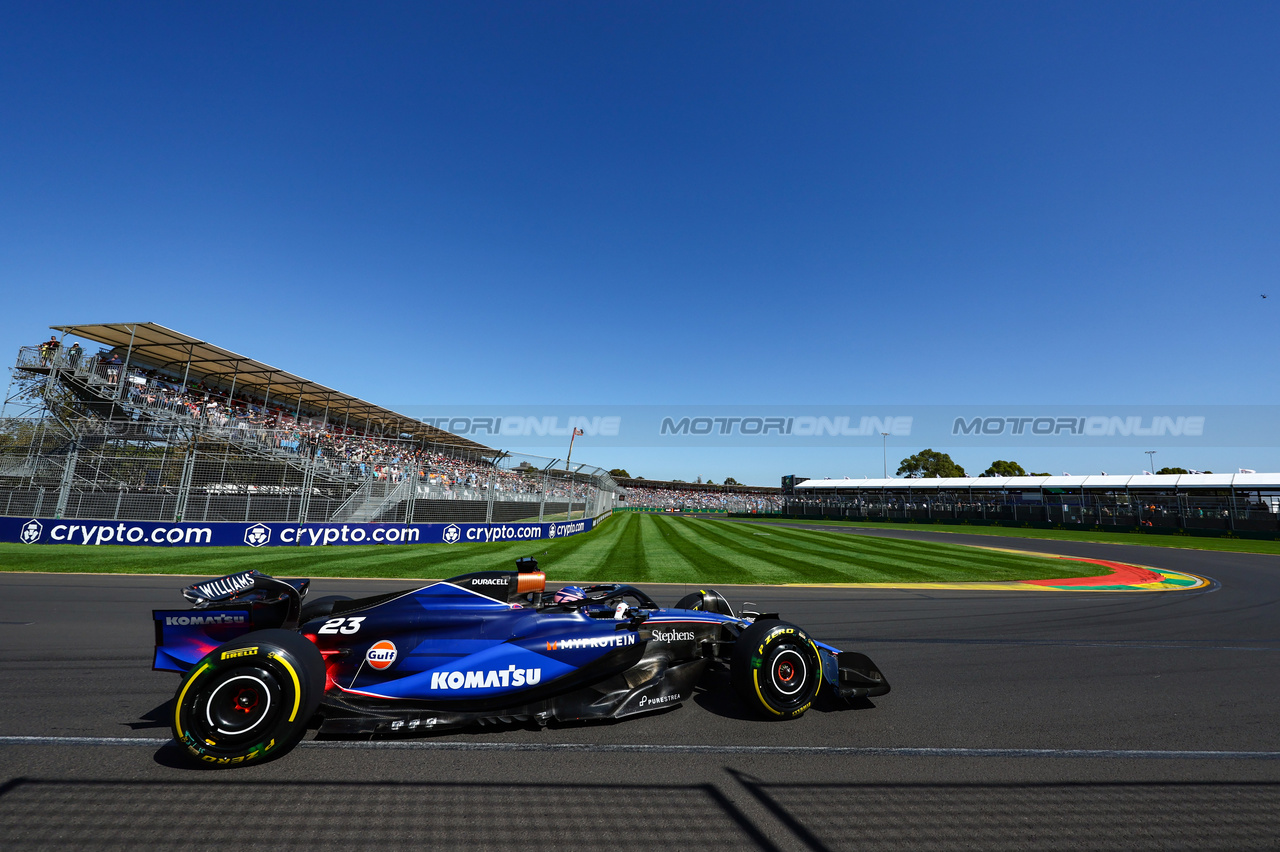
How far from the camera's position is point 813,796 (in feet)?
9.31

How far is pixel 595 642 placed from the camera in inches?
154

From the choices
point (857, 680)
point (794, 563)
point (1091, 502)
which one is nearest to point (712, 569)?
point (794, 563)

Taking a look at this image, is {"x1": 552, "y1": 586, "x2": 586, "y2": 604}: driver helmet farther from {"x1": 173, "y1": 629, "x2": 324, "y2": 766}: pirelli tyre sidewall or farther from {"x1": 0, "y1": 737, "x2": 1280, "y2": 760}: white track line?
{"x1": 173, "y1": 629, "x2": 324, "y2": 766}: pirelli tyre sidewall

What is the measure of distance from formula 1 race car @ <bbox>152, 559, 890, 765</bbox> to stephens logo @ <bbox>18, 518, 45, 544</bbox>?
1575 cm

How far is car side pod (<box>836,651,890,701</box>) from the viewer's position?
4062 millimetres

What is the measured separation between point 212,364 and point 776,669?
32.5 meters

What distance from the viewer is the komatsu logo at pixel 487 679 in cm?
360

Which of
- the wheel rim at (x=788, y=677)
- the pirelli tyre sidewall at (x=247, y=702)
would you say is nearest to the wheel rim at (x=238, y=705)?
the pirelli tyre sidewall at (x=247, y=702)

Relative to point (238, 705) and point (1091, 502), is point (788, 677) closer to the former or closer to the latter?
point (238, 705)

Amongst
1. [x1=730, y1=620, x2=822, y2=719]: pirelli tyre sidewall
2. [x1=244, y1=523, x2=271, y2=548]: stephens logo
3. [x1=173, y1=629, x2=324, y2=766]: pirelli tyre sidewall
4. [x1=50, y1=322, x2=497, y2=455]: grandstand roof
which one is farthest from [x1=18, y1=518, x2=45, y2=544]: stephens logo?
[x1=730, y1=620, x2=822, y2=719]: pirelli tyre sidewall

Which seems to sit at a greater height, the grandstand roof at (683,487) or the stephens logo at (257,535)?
the grandstand roof at (683,487)

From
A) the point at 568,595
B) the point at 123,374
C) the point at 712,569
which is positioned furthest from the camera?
the point at 123,374

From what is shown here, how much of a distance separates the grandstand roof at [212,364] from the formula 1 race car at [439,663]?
17484 millimetres

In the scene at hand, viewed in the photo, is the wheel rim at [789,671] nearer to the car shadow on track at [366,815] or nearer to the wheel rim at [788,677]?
the wheel rim at [788,677]
